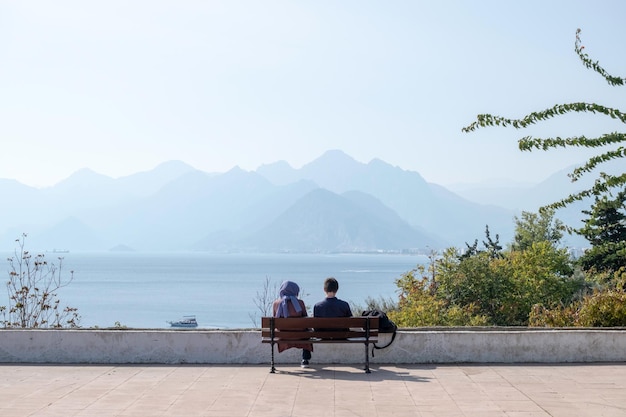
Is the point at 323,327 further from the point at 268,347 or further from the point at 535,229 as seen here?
the point at 535,229

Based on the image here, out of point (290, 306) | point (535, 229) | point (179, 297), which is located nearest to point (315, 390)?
point (290, 306)

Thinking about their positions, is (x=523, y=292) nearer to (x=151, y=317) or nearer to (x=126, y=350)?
(x=126, y=350)

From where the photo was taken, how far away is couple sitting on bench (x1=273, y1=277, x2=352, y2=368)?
1045cm

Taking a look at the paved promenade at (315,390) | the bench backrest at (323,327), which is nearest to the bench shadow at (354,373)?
the paved promenade at (315,390)

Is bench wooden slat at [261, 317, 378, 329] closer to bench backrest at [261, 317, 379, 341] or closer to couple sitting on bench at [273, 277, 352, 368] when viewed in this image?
bench backrest at [261, 317, 379, 341]

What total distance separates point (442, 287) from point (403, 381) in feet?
42.6

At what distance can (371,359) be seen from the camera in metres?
10.6

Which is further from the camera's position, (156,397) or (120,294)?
(120,294)

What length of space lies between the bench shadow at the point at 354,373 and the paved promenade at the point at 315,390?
0.01 meters

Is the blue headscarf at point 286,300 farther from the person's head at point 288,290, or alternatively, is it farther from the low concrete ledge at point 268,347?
the low concrete ledge at point 268,347

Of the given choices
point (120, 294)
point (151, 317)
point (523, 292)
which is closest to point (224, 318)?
point (151, 317)

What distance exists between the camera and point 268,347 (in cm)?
1065

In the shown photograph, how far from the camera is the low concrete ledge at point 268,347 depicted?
1057 centimetres

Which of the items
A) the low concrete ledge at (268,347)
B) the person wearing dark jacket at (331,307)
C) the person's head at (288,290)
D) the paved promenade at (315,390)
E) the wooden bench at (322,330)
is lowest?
the paved promenade at (315,390)
